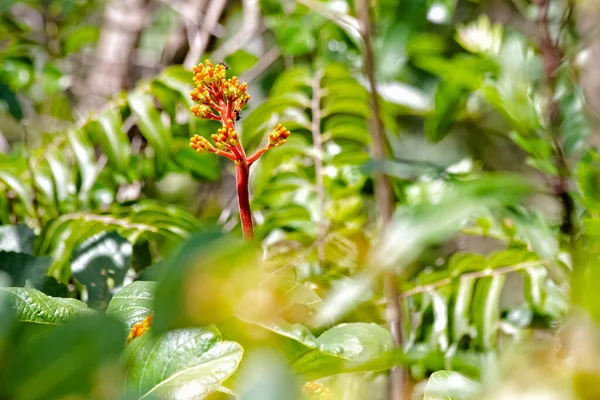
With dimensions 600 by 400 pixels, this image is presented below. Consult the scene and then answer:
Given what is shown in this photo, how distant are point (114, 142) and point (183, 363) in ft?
2.62

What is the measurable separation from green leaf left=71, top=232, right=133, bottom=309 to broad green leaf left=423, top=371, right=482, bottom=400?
1.10 feet

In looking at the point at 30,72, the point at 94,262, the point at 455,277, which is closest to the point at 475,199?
the point at 94,262

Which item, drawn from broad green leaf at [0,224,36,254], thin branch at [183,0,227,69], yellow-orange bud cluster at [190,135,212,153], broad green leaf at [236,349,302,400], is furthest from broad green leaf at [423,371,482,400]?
thin branch at [183,0,227,69]

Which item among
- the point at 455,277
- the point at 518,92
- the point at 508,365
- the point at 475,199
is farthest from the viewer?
the point at 455,277

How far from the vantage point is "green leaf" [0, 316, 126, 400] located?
9.8 inches

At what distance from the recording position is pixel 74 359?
0.82ft

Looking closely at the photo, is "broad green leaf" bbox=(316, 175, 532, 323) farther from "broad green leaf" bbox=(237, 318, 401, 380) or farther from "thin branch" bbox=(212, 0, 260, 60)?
"thin branch" bbox=(212, 0, 260, 60)

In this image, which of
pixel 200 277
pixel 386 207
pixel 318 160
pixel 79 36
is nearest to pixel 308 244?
pixel 318 160

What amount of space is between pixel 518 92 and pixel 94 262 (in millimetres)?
485

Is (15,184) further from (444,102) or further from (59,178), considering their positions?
(444,102)

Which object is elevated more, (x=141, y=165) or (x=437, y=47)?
(x=437, y=47)

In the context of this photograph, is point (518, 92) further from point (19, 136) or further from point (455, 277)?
point (19, 136)

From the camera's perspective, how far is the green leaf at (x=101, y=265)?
0.62 m

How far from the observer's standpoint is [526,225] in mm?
583
